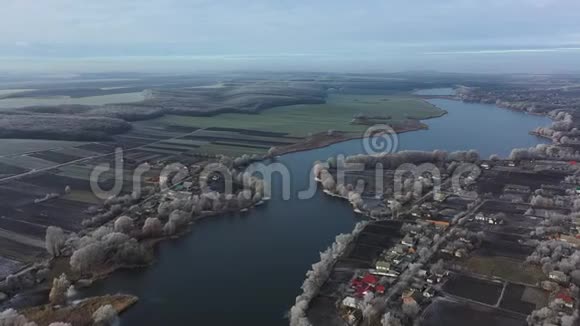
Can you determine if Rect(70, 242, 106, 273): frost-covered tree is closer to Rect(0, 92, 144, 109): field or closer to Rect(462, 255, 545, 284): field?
Rect(462, 255, 545, 284): field

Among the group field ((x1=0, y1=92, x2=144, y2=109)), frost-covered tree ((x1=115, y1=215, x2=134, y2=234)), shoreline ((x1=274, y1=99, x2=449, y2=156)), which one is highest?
field ((x1=0, y1=92, x2=144, y2=109))

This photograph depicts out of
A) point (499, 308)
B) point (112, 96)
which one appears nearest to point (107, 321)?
point (499, 308)

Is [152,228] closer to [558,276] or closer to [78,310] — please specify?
[78,310]

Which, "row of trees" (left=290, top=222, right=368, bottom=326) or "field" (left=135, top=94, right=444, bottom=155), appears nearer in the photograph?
"row of trees" (left=290, top=222, right=368, bottom=326)

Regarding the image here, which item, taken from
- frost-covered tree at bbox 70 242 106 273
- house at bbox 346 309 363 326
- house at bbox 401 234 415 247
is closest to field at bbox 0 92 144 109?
frost-covered tree at bbox 70 242 106 273

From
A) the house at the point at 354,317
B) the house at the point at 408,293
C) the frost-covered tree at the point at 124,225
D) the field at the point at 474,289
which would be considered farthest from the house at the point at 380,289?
the frost-covered tree at the point at 124,225
